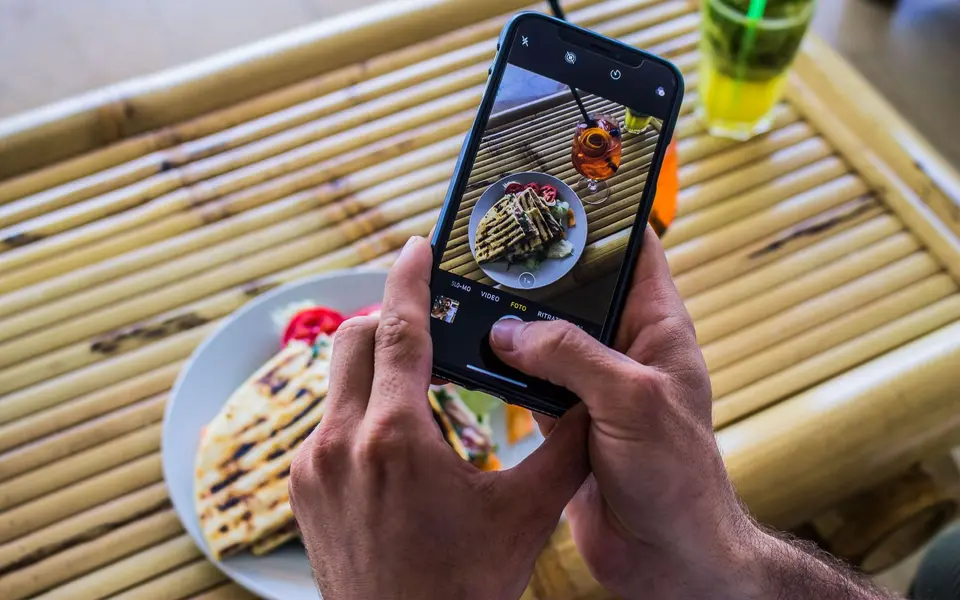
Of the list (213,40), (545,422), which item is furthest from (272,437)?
(213,40)

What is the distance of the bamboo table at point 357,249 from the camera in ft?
2.18

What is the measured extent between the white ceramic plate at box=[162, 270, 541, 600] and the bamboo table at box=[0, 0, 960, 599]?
0.04m

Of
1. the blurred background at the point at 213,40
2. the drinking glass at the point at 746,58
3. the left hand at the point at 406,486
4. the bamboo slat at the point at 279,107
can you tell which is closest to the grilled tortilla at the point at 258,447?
the left hand at the point at 406,486

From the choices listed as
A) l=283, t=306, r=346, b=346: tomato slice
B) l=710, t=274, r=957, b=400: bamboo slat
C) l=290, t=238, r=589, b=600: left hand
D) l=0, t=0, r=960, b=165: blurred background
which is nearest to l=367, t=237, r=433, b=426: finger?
l=290, t=238, r=589, b=600: left hand

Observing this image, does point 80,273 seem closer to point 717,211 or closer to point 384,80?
point 384,80

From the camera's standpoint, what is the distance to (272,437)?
67 cm

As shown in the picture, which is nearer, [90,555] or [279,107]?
[90,555]

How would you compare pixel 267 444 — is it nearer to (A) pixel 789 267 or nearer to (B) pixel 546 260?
(B) pixel 546 260

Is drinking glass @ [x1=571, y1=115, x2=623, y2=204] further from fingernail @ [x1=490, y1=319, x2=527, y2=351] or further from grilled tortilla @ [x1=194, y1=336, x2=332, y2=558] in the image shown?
Result: grilled tortilla @ [x1=194, y1=336, x2=332, y2=558]

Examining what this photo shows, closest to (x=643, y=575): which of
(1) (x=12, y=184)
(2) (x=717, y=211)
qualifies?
(2) (x=717, y=211)

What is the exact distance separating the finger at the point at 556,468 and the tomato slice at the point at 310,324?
28cm

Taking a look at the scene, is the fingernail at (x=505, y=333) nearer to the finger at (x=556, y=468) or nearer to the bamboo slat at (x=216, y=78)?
the finger at (x=556, y=468)

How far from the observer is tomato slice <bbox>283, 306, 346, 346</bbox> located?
71 centimetres

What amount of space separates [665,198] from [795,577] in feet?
1.08
